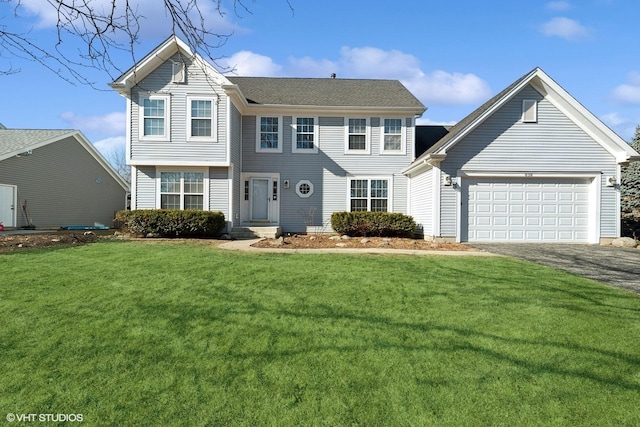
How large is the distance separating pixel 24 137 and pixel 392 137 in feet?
64.0

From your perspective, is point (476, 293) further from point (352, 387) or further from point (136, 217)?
point (136, 217)

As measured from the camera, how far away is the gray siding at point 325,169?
16500 mm

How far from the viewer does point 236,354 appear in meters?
4.03

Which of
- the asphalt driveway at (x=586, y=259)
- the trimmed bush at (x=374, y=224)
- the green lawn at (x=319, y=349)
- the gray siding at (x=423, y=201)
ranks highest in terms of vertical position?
the gray siding at (x=423, y=201)

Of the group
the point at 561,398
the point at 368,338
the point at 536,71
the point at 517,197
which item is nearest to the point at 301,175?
the point at 517,197

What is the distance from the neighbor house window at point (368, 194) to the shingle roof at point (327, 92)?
325 cm

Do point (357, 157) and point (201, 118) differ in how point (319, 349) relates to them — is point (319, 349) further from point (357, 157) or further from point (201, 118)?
point (357, 157)

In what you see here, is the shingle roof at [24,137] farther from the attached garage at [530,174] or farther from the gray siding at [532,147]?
the gray siding at [532,147]

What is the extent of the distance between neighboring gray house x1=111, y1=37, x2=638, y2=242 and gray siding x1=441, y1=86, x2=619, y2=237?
0.04 meters

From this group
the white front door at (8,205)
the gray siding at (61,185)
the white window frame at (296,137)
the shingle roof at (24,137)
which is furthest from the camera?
the gray siding at (61,185)

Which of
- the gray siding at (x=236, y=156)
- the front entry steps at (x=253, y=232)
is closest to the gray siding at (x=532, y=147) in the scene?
the front entry steps at (x=253, y=232)

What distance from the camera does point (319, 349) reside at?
411 cm

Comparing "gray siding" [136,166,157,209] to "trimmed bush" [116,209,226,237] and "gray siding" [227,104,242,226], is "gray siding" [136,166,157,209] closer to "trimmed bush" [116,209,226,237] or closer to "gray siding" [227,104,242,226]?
"trimmed bush" [116,209,226,237]

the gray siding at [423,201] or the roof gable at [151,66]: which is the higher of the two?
the roof gable at [151,66]
